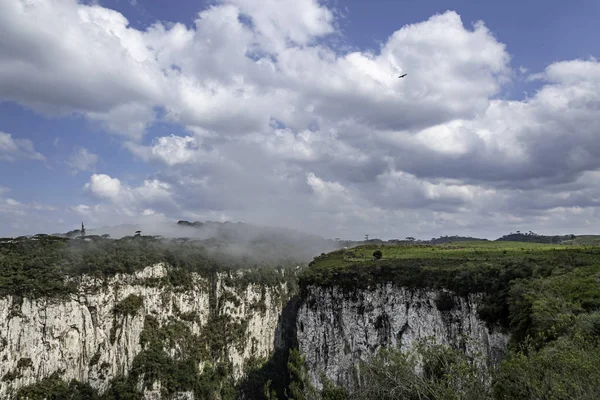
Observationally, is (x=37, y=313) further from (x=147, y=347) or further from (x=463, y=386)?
(x=463, y=386)

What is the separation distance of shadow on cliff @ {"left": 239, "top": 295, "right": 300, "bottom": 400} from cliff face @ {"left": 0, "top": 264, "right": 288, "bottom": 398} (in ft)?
8.49

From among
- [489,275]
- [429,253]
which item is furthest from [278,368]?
[489,275]

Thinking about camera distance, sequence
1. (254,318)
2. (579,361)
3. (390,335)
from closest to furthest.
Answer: (579,361) → (390,335) → (254,318)

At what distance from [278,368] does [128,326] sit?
42.3 m

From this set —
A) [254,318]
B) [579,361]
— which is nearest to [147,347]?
[254,318]

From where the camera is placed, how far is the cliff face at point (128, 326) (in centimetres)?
7838

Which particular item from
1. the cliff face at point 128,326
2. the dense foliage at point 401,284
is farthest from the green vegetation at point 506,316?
the cliff face at point 128,326

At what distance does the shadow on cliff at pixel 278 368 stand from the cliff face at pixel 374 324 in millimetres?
Answer: 40016

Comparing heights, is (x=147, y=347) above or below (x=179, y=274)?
below

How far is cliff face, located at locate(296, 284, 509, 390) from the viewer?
152ft

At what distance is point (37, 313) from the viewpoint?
8025 cm

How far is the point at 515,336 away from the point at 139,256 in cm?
8590

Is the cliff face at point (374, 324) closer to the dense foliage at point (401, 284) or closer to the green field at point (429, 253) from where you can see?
the dense foliage at point (401, 284)

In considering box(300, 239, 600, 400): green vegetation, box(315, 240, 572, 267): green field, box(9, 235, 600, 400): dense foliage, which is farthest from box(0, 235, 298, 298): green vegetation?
box(300, 239, 600, 400): green vegetation
